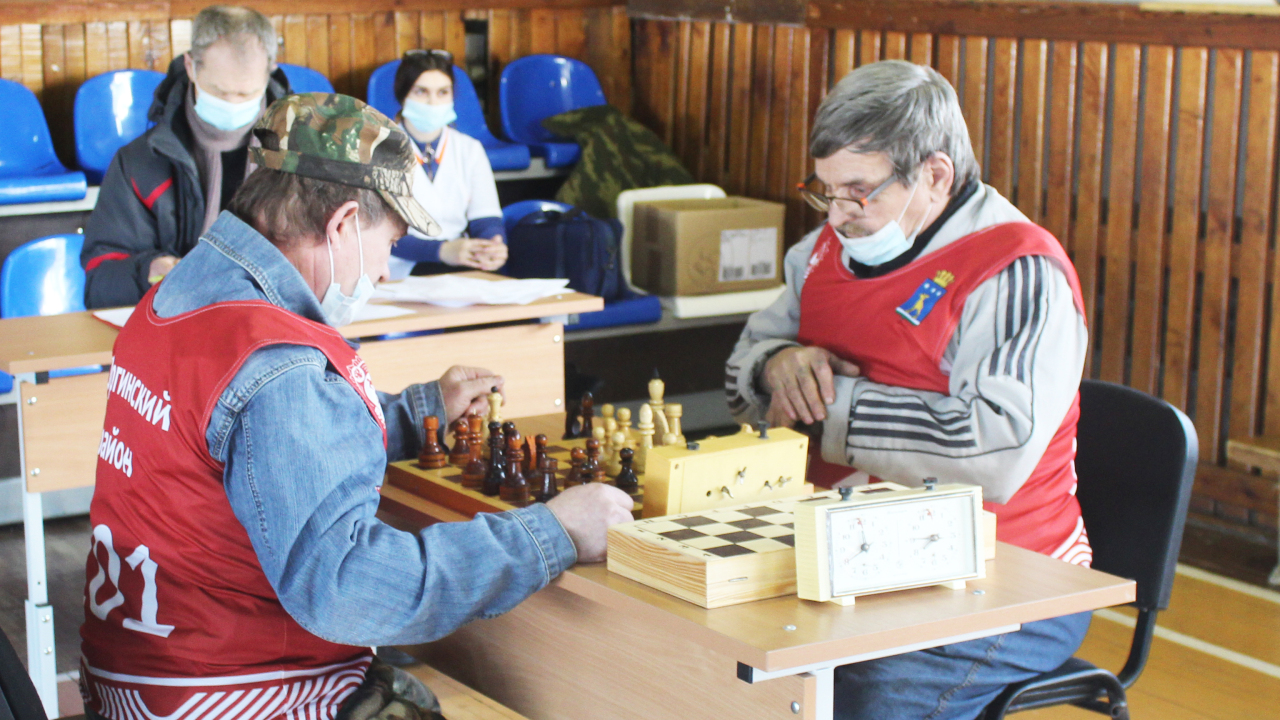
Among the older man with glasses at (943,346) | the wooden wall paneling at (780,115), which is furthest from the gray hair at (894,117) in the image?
the wooden wall paneling at (780,115)

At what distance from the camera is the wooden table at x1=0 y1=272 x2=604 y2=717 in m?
2.74

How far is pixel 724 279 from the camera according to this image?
17.8 ft

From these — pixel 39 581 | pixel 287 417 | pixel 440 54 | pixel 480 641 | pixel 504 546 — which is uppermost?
pixel 440 54

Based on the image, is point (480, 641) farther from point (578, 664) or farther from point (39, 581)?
point (39, 581)

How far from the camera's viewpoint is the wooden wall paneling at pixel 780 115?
575cm

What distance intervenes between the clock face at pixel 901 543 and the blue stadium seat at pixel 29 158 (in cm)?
393

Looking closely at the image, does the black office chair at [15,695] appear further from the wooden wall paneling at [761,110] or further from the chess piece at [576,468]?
the wooden wall paneling at [761,110]

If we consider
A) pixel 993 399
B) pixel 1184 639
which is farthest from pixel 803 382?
pixel 1184 639

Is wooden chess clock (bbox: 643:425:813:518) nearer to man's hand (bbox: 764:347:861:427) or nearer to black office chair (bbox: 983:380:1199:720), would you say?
man's hand (bbox: 764:347:861:427)

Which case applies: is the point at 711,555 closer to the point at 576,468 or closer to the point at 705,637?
the point at 705,637

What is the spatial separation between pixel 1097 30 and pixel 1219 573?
6.07 ft

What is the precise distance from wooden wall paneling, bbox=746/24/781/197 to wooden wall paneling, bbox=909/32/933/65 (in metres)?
0.80

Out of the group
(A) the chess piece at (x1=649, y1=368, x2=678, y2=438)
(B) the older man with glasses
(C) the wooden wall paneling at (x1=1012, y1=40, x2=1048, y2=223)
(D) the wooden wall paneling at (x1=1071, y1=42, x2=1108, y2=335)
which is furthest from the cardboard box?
(A) the chess piece at (x1=649, y1=368, x2=678, y2=438)

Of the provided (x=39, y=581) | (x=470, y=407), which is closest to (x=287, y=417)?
(x=470, y=407)
